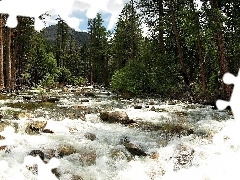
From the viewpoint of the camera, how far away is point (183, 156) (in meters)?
8.24

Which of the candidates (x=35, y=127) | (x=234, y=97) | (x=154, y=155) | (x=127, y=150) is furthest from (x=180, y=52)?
(x=154, y=155)

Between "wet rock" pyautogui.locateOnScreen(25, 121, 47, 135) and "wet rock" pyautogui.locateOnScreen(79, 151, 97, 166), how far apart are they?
196cm

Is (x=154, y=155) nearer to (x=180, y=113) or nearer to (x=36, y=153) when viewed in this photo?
(x=36, y=153)

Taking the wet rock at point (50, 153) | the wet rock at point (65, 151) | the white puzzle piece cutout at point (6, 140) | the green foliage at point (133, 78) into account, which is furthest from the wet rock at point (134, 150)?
the green foliage at point (133, 78)

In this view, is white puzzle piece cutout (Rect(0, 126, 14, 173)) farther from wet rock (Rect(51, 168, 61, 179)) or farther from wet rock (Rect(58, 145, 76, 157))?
wet rock (Rect(58, 145, 76, 157))

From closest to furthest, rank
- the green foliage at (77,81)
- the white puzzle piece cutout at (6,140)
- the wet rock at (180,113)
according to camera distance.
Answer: the white puzzle piece cutout at (6,140) < the wet rock at (180,113) < the green foliage at (77,81)

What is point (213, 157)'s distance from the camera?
8242 mm

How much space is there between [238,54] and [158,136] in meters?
10.7

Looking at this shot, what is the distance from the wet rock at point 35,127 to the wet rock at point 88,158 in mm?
1960

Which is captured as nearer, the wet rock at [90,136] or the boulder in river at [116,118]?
the wet rock at [90,136]

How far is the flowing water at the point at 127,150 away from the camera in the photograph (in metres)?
7.47

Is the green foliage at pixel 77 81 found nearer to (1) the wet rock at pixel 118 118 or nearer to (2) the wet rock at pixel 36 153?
(1) the wet rock at pixel 118 118


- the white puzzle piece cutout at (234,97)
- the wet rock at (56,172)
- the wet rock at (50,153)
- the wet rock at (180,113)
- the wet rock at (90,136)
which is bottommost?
the wet rock at (56,172)

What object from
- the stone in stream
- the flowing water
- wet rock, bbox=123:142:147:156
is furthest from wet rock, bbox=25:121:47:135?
wet rock, bbox=123:142:147:156
